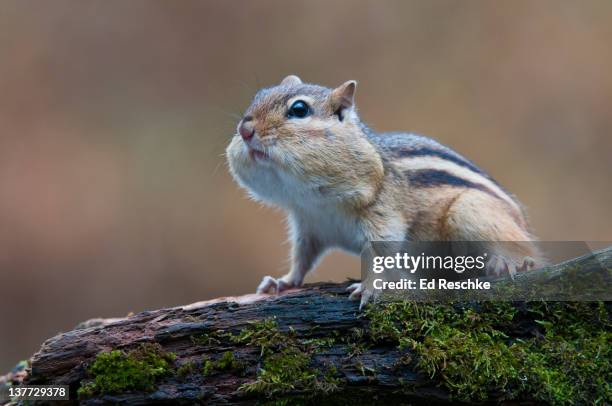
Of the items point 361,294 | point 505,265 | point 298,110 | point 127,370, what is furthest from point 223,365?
point 505,265

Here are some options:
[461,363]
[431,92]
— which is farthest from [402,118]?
[461,363]

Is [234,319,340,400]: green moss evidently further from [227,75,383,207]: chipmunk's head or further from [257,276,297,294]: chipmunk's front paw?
[227,75,383,207]: chipmunk's head

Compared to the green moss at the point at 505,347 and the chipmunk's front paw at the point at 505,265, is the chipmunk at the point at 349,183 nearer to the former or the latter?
the chipmunk's front paw at the point at 505,265

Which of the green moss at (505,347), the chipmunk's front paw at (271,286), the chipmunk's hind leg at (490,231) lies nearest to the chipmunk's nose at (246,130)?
the chipmunk's front paw at (271,286)

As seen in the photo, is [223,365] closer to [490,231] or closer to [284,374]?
[284,374]

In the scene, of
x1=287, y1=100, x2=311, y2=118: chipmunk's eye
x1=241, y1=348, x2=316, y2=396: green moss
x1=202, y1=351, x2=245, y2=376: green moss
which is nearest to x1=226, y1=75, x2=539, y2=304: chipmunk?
x1=287, y1=100, x2=311, y2=118: chipmunk's eye

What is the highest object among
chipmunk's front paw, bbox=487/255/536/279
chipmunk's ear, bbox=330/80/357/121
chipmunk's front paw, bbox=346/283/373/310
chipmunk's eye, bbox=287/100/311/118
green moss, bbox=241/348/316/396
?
chipmunk's ear, bbox=330/80/357/121
